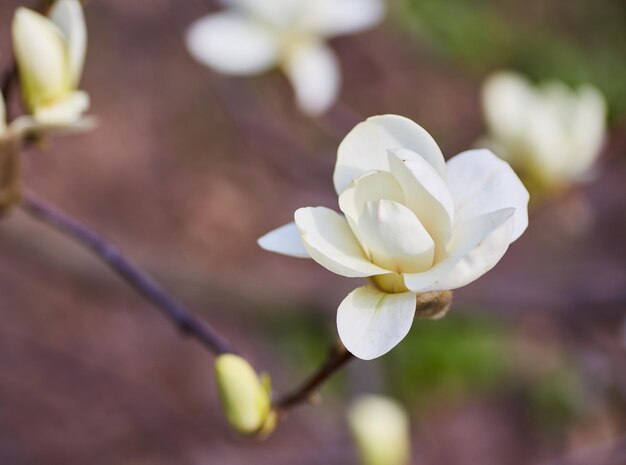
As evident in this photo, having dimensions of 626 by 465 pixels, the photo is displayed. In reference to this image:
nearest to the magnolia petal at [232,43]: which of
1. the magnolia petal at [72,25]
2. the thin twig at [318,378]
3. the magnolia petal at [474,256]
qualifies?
the magnolia petal at [72,25]

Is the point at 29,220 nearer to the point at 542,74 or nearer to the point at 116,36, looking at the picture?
the point at 116,36

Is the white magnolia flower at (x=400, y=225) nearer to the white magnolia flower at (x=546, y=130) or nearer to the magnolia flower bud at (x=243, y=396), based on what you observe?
the magnolia flower bud at (x=243, y=396)

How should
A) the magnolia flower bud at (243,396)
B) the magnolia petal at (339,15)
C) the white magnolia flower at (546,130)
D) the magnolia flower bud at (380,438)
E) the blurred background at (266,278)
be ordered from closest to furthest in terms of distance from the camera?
1. the magnolia flower bud at (243,396)
2. the magnolia flower bud at (380,438)
3. the white magnolia flower at (546,130)
4. the magnolia petal at (339,15)
5. the blurred background at (266,278)

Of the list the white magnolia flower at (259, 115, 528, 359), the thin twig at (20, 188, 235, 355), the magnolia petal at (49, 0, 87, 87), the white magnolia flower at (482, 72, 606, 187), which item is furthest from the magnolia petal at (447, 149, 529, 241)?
the white magnolia flower at (482, 72, 606, 187)

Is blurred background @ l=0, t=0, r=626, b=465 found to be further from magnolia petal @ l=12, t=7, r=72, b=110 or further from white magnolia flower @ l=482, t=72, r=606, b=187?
magnolia petal @ l=12, t=7, r=72, b=110

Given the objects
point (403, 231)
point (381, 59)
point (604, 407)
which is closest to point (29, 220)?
point (403, 231)

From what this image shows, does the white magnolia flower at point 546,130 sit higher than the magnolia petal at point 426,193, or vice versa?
the magnolia petal at point 426,193

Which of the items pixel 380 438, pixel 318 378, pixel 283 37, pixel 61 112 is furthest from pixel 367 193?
pixel 283 37
